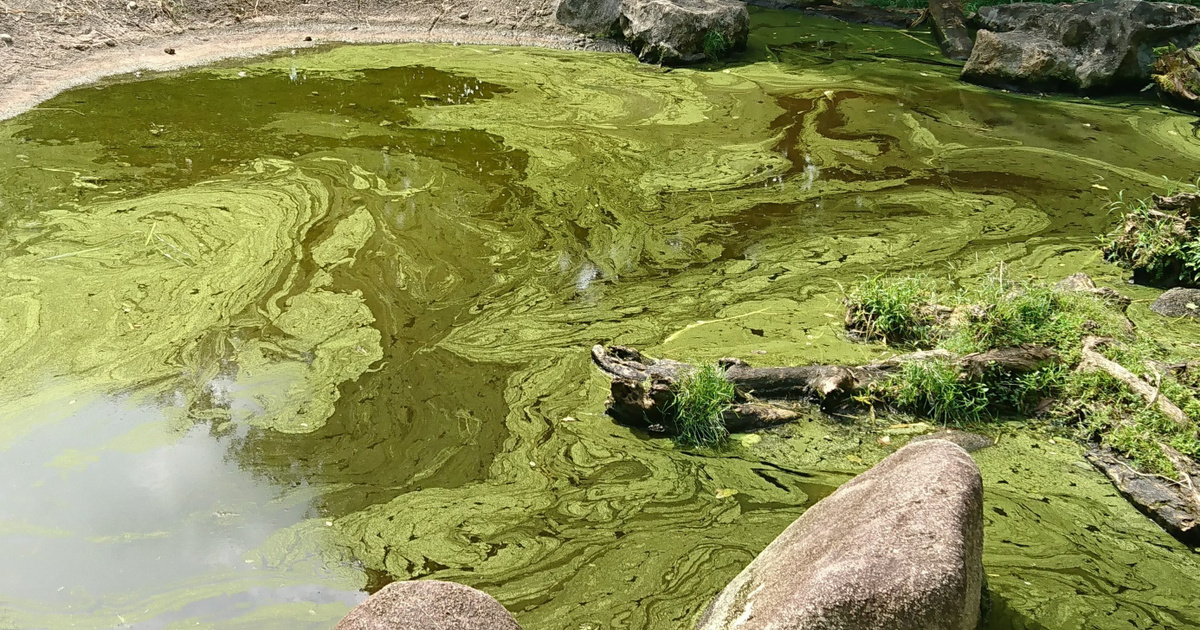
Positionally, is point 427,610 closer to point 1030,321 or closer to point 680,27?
point 1030,321

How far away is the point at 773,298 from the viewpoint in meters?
4.44

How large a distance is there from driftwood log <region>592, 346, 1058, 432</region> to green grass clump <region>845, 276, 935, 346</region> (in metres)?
0.32

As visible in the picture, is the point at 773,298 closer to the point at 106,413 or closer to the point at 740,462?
the point at 740,462

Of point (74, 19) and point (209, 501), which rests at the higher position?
point (74, 19)

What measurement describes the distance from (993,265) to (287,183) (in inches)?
151

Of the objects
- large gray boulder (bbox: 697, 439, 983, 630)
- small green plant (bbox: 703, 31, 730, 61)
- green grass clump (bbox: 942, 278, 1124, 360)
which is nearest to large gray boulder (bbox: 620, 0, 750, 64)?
small green plant (bbox: 703, 31, 730, 61)

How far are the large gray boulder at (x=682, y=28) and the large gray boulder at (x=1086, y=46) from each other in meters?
2.03

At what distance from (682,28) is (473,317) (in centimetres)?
481

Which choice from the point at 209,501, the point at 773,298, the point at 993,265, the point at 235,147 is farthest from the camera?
the point at 235,147

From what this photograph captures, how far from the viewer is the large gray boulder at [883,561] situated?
2.08 meters

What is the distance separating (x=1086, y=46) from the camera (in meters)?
7.74

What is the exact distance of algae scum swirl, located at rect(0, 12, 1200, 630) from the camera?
9.37 feet

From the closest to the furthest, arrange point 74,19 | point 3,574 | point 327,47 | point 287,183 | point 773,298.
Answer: point 3,574
point 773,298
point 287,183
point 74,19
point 327,47

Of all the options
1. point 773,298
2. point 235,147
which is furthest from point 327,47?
point 773,298
